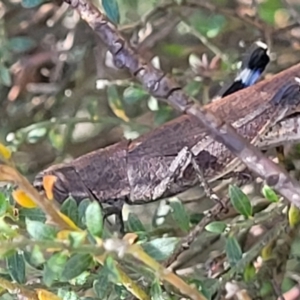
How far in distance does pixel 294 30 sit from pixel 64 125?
0.93ft

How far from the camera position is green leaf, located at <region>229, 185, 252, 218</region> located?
1.26 ft

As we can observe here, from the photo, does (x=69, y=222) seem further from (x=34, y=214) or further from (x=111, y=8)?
(x=111, y=8)

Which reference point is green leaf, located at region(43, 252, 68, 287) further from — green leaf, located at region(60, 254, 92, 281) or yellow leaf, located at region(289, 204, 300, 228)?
yellow leaf, located at region(289, 204, 300, 228)

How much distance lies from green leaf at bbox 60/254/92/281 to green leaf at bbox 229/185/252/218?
112 millimetres

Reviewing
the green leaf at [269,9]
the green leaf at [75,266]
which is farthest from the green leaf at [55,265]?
the green leaf at [269,9]

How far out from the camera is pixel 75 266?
1.02 ft

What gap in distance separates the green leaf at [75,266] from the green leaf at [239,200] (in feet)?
0.37

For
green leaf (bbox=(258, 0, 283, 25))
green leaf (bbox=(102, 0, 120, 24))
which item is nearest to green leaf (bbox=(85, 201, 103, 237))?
green leaf (bbox=(102, 0, 120, 24))

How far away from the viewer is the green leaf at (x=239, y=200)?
384 millimetres

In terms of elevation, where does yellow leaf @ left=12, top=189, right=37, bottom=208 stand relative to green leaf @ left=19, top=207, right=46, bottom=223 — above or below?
above

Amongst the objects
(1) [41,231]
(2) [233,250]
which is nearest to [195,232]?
(2) [233,250]

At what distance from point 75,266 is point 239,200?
0.41 feet

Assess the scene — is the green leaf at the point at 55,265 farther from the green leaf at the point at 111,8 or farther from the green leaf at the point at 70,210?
the green leaf at the point at 111,8

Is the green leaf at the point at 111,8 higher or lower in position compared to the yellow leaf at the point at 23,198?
higher
